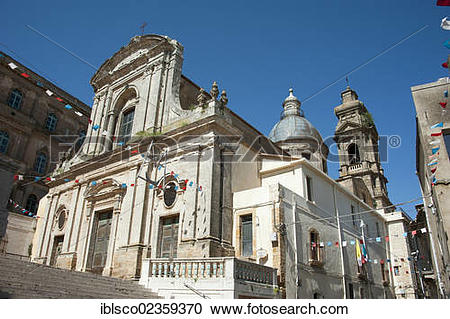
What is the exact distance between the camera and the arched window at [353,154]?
113 feet

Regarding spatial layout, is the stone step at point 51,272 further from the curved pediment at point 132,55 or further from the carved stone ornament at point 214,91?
the curved pediment at point 132,55

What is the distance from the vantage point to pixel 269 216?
1323cm

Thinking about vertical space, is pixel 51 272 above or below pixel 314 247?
below

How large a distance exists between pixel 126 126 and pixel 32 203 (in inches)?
455

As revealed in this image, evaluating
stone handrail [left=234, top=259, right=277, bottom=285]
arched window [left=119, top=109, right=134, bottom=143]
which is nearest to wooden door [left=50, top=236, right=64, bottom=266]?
arched window [left=119, top=109, right=134, bottom=143]

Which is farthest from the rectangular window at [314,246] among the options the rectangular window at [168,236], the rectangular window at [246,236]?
the rectangular window at [168,236]

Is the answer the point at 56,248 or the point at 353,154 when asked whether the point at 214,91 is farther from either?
the point at 353,154

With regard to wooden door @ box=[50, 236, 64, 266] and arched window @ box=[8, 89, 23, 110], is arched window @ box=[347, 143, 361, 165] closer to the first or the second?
wooden door @ box=[50, 236, 64, 266]

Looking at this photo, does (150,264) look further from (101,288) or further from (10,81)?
(10,81)

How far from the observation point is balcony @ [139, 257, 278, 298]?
9.55 meters

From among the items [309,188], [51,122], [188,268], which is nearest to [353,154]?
[309,188]

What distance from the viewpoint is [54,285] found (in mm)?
9125
